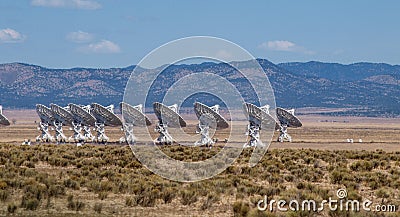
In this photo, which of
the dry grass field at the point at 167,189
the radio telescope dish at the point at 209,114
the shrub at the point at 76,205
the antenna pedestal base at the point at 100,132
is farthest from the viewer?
the antenna pedestal base at the point at 100,132

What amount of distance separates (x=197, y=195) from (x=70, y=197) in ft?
15.6

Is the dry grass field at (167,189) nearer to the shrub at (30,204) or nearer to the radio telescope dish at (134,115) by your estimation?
the shrub at (30,204)

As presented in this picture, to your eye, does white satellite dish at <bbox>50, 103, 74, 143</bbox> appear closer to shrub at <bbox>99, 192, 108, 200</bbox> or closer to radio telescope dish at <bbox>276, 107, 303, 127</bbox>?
radio telescope dish at <bbox>276, 107, 303, 127</bbox>

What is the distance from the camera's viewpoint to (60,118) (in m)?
83.1

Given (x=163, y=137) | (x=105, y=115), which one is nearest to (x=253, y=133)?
(x=163, y=137)

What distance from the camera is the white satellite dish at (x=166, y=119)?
226 ft

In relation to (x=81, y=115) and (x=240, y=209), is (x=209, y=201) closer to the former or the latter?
(x=240, y=209)

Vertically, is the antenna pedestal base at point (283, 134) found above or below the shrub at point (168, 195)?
below

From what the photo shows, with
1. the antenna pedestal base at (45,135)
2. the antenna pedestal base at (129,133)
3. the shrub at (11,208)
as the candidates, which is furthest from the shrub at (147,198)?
the antenna pedestal base at (45,135)

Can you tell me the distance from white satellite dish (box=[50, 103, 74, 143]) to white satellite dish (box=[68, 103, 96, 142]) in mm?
734

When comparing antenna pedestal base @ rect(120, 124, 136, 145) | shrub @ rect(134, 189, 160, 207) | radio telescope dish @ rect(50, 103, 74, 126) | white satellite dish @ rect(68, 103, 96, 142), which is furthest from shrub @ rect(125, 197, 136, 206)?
radio telescope dish @ rect(50, 103, 74, 126)

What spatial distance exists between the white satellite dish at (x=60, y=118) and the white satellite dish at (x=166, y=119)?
539 inches

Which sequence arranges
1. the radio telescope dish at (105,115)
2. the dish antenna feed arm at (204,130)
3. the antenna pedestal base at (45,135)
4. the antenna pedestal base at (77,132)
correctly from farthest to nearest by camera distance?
the antenna pedestal base at (45,135), the antenna pedestal base at (77,132), the radio telescope dish at (105,115), the dish antenna feed arm at (204,130)

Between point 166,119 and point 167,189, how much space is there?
44.0m
